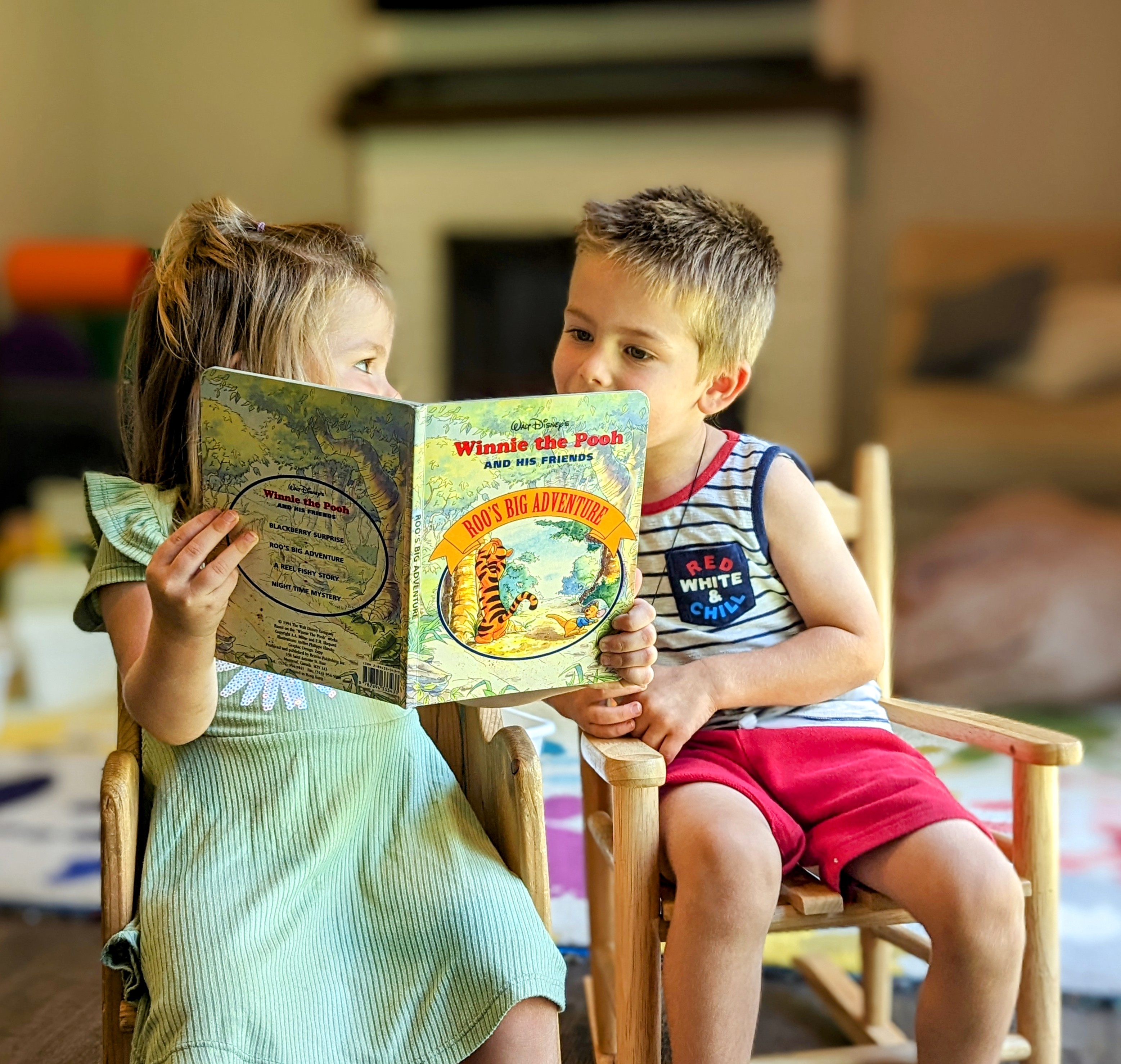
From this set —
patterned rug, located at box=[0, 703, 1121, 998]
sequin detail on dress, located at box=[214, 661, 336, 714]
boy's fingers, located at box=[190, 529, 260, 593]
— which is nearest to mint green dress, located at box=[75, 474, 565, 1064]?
sequin detail on dress, located at box=[214, 661, 336, 714]

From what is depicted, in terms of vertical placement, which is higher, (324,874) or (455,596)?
(455,596)

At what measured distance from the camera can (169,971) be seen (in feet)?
2.48

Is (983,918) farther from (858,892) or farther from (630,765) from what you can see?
(630,765)

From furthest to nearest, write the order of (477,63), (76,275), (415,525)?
(477,63) < (76,275) < (415,525)

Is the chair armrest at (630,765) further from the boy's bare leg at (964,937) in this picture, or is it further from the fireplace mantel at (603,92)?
the fireplace mantel at (603,92)

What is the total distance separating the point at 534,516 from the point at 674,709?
22 centimetres

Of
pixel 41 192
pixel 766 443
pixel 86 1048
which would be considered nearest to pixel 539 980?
pixel 766 443

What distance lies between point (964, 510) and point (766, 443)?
2.10m

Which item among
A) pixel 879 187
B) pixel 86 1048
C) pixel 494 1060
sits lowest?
pixel 86 1048

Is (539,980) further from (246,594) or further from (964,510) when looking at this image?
(964,510)

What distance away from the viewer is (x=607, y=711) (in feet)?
3.01

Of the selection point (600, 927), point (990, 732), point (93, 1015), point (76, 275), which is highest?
point (76, 275)

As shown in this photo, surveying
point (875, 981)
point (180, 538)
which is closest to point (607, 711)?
point (180, 538)

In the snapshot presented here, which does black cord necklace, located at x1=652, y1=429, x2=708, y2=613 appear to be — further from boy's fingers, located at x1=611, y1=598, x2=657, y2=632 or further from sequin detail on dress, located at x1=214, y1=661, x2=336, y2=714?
sequin detail on dress, located at x1=214, y1=661, x2=336, y2=714
